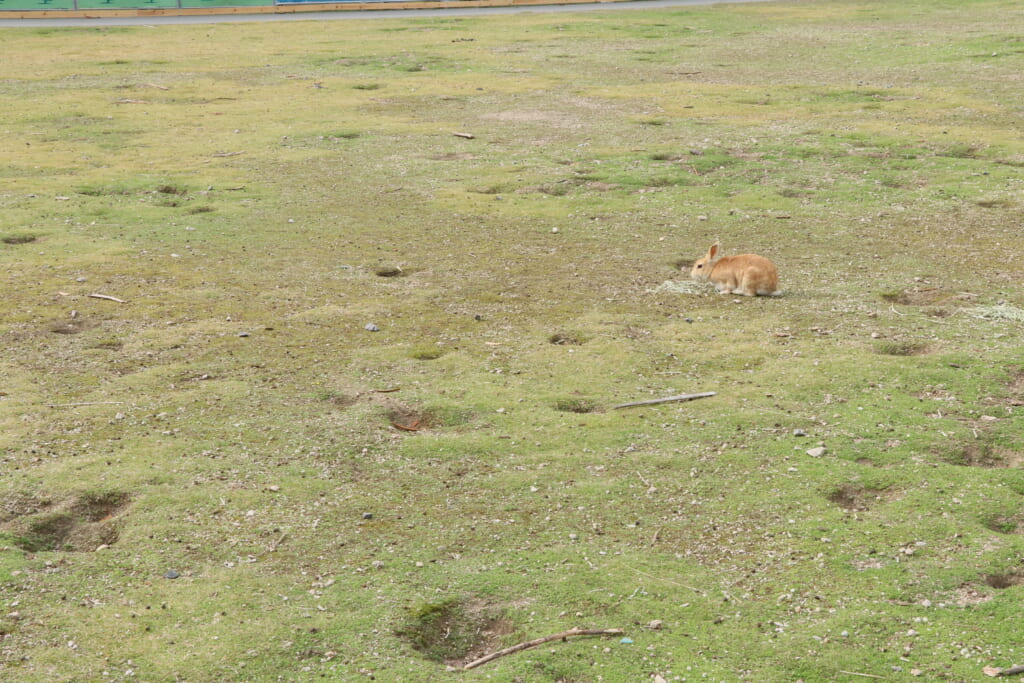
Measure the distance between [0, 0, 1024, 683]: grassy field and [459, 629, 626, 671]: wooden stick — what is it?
0.05 m

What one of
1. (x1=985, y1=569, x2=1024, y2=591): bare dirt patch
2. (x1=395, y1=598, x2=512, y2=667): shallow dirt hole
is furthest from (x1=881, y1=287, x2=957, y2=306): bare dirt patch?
(x1=395, y1=598, x2=512, y2=667): shallow dirt hole

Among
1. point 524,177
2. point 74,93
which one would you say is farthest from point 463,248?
point 74,93

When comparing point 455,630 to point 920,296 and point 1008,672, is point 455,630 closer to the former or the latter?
point 1008,672

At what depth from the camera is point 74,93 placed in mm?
19453

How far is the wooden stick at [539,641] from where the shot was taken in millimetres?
4762

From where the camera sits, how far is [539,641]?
15.9 ft

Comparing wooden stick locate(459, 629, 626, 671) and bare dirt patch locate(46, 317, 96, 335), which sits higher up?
bare dirt patch locate(46, 317, 96, 335)

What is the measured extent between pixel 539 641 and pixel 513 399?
2679 mm

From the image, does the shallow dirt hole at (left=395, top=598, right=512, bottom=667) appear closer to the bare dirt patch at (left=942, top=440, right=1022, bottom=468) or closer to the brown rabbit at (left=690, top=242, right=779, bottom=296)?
the bare dirt patch at (left=942, top=440, right=1022, bottom=468)

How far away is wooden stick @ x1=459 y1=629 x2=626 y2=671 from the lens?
187 inches

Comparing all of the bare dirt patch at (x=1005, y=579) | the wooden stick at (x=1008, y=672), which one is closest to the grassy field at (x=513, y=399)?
the bare dirt patch at (x=1005, y=579)

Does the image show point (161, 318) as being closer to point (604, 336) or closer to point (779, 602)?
point (604, 336)

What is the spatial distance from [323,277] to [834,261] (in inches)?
184

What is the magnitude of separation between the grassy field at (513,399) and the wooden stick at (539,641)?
45mm
